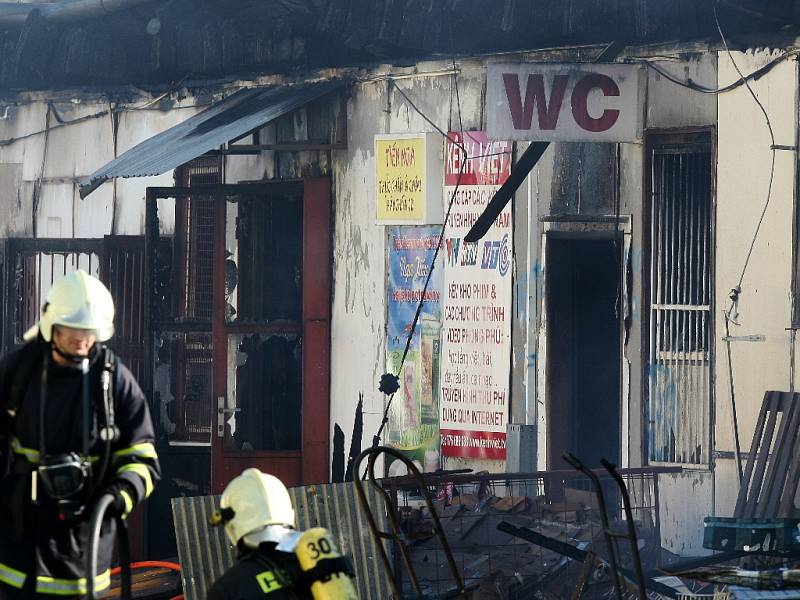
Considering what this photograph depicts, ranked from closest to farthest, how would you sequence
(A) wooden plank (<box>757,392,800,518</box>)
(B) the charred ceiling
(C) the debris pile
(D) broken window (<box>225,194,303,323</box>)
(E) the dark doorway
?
(C) the debris pile < (A) wooden plank (<box>757,392,800,518</box>) < (B) the charred ceiling < (E) the dark doorway < (D) broken window (<box>225,194,303,323</box>)

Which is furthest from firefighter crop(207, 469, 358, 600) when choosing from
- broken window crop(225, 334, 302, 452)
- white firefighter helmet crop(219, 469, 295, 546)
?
broken window crop(225, 334, 302, 452)

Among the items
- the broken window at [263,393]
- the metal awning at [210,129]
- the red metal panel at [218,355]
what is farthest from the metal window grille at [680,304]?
the red metal panel at [218,355]

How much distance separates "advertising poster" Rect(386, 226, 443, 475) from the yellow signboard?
13cm

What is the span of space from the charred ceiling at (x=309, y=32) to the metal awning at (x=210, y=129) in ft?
0.94

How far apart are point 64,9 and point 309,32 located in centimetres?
250

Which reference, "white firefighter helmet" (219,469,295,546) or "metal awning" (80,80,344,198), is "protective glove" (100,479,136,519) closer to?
"white firefighter helmet" (219,469,295,546)

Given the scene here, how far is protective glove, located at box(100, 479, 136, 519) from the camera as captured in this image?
6.59 m

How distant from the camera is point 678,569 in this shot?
26.0 ft

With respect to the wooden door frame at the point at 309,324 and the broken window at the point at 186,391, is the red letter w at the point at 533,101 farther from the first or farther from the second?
the broken window at the point at 186,391

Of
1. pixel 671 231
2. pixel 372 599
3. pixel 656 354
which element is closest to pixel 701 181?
pixel 671 231

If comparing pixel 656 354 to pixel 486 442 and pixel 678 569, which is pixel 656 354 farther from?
pixel 678 569

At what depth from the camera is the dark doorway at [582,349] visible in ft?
38.8

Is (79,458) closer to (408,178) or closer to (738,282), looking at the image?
(738,282)

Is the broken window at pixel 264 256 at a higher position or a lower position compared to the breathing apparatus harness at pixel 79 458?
higher
